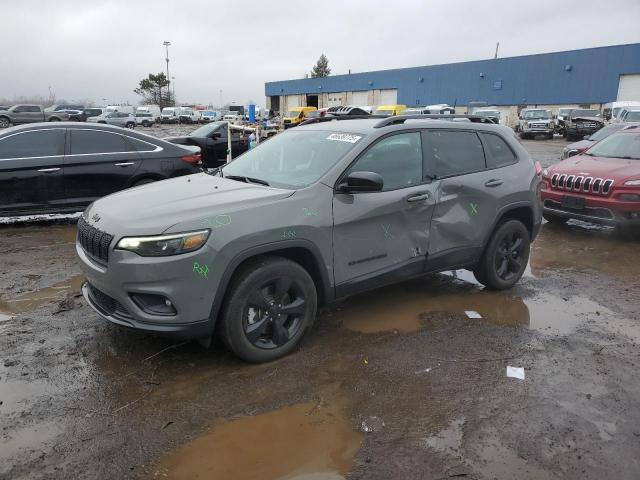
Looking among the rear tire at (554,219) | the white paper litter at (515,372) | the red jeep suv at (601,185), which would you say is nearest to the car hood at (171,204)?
the white paper litter at (515,372)

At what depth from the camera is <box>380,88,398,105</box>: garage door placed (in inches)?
2235

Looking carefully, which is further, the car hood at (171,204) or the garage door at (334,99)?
the garage door at (334,99)

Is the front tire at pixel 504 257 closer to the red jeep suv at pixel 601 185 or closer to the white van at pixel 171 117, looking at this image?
the red jeep suv at pixel 601 185

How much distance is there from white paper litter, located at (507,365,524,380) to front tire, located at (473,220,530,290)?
60.1 inches

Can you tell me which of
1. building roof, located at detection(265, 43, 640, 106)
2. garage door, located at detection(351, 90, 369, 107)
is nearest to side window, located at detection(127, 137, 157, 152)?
building roof, located at detection(265, 43, 640, 106)

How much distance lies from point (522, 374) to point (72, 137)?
668 cm

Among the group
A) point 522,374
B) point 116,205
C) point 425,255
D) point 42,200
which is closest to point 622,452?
point 522,374

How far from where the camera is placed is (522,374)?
3672mm

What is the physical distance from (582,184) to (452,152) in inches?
157

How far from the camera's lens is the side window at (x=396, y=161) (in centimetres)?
415

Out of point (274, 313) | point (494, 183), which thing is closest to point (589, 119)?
point (494, 183)

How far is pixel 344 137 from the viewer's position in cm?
429

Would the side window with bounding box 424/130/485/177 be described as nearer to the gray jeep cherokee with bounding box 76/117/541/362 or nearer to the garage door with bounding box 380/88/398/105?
the gray jeep cherokee with bounding box 76/117/541/362

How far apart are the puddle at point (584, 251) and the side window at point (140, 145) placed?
5.71 metres
